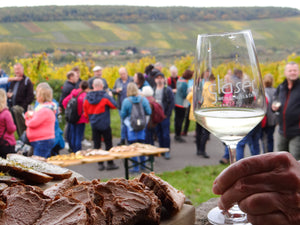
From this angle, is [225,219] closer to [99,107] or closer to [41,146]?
[41,146]

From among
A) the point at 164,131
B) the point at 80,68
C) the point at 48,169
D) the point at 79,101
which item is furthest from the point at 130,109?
the point at 80,68

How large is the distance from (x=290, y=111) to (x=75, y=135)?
5029mm

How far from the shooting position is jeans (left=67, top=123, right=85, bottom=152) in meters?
8.86

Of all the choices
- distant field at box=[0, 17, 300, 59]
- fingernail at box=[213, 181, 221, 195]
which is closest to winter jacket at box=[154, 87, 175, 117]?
fingernail at box=[213, 181, 221, 195]

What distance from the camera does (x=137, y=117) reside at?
7500 millimetres

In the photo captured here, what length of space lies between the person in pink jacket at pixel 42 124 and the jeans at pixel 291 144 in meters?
4.01

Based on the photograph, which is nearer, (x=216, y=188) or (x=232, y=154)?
(x=216, y=188)

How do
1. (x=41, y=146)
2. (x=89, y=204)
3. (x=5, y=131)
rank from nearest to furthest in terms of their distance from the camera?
(x=89, y=204), (x=5, y=131), (x=41, y=146)

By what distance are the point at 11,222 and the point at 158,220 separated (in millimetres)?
412

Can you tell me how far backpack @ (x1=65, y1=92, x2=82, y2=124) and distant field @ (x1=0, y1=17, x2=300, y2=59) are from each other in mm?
12964

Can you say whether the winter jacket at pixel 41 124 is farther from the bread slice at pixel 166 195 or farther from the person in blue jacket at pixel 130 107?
the bread slice at pixel 166 195

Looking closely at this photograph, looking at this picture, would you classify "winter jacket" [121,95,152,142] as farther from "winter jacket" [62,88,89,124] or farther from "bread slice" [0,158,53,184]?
"bread slice" [0,158,53,184]

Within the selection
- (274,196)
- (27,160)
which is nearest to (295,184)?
(274,196)

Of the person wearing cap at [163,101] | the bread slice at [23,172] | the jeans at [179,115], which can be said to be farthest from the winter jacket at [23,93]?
the bread slice at [23,172]
